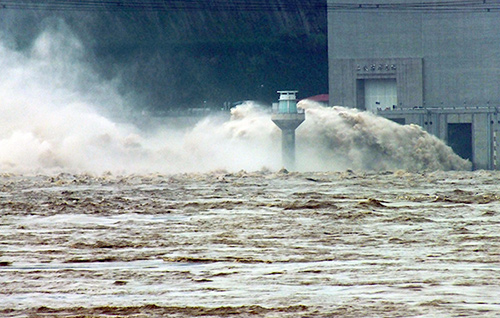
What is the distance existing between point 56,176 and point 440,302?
45.1m

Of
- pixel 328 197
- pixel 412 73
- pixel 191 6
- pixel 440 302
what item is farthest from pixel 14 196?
pixel 191 6

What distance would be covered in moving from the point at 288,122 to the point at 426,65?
2171 centimetres

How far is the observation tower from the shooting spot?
2707 inches

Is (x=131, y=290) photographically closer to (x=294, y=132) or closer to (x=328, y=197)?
(x=328, y=197)

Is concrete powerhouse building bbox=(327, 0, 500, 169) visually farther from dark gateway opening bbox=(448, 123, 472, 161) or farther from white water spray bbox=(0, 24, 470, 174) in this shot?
white water spray bbox=(0, 24, 470, 174)

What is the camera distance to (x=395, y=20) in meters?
85.8

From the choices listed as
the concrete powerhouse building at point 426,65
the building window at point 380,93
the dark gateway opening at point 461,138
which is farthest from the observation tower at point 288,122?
the building window at point 380,93

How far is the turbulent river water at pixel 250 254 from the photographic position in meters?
20.0

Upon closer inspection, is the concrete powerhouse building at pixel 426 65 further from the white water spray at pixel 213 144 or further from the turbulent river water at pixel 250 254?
the turbulent river water at pixel 250 254

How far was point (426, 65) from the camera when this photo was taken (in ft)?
282

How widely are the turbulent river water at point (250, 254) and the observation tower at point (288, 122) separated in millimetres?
20497

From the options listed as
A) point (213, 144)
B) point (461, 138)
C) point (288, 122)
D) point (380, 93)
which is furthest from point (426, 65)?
point (213, 144)

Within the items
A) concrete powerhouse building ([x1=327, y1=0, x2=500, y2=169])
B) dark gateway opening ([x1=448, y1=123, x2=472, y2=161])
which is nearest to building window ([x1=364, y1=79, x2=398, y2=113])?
concrete powerhouse building ([x1=327, y1=0, x2=500, y2=169])

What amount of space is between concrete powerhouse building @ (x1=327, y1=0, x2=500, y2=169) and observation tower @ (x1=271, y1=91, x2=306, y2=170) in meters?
14.2
